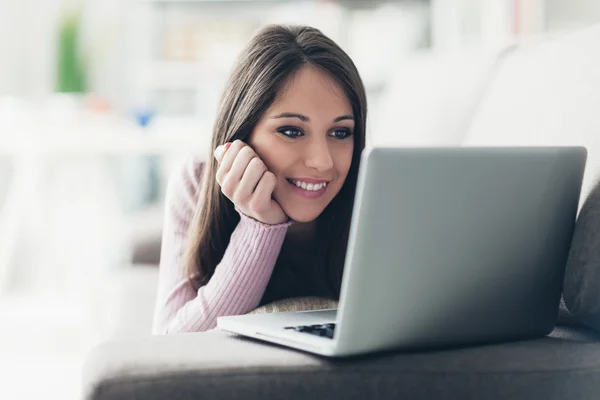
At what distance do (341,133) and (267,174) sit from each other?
0.13 metres

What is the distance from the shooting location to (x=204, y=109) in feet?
11.4

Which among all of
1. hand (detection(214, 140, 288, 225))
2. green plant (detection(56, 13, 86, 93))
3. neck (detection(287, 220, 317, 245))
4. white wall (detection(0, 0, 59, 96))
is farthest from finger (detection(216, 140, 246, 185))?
white wall (detection(0, 0, 59, 96))

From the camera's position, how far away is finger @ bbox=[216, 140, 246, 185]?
3.71ft

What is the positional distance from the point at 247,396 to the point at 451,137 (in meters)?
0.99

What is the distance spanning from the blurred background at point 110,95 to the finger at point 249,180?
1.73m

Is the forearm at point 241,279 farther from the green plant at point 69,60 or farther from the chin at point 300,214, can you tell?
the green plant at point 69,60

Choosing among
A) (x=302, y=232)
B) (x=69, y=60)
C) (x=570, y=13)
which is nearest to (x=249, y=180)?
(x=302, y=232)

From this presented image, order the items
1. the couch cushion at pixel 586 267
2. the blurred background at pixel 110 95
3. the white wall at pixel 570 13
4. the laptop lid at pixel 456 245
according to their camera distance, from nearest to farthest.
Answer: the laptop lid at pixel 456 245 < the couch cushion at pixel 586 267 < the white wall at pixel 570 13 < the blurred background at pixel 110 95

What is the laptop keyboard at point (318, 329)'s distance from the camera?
81cm

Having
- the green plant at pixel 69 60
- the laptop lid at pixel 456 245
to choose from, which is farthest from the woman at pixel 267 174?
the green plant at pixel 69 60

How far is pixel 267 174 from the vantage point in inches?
43.9

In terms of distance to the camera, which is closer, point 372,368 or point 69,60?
point 372,368

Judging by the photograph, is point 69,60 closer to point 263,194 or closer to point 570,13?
point 570,13

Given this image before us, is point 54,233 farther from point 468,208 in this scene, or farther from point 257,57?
point 468,208
